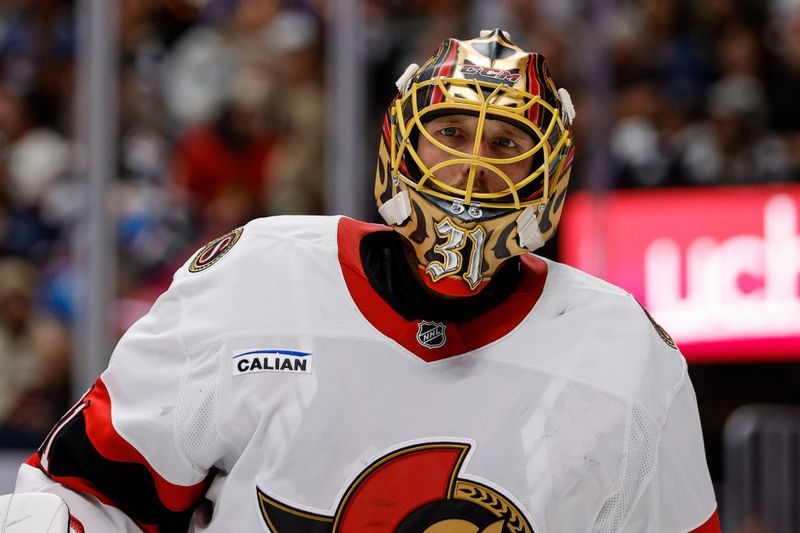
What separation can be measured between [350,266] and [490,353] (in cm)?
26

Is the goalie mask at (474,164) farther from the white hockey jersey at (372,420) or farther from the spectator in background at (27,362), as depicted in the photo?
the spectator in background at (27,362)

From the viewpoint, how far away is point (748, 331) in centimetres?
552

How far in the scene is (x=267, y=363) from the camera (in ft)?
6.79

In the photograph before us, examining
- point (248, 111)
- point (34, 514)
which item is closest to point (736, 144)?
point (248, 111)

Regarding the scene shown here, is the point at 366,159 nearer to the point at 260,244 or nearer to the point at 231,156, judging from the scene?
the point at 231,156

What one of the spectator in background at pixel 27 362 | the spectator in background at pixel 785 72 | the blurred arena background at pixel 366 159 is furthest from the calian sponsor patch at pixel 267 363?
the spectator in background at pixel 785 72

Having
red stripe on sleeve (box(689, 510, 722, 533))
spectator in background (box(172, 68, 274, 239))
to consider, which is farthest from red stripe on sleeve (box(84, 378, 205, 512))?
spectator in background (box(172, 68, 274, 239))

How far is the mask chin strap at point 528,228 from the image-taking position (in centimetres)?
208

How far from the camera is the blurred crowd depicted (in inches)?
203

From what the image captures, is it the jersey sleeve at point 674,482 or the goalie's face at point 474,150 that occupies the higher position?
the goalie's face at point 474,150

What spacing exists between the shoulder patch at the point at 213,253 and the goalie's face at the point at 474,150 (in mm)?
341

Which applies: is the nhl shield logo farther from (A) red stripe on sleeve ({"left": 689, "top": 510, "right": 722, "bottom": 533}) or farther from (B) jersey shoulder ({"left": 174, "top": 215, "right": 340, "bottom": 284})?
(A) red stripe on sleeve ({"left": 689, "top": 510, "right": 722, "bottom": 533})

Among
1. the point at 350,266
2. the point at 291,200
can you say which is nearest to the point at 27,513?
the point at 350,266

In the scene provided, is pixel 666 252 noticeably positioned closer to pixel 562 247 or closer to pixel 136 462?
pixel 562 247
